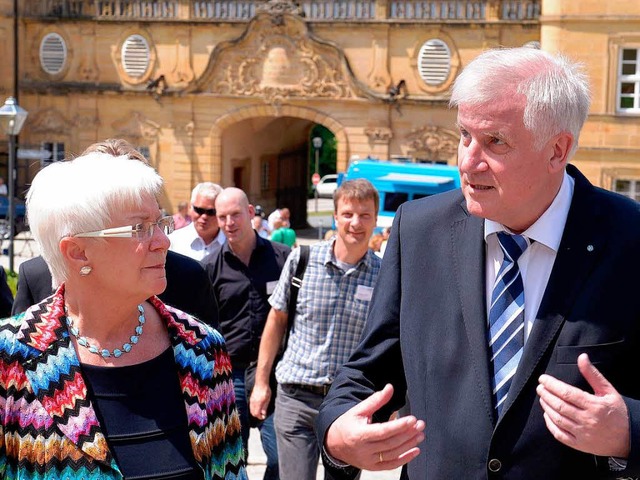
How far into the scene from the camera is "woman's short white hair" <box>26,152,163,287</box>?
132 inches

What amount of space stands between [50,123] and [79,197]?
3139 centimetres

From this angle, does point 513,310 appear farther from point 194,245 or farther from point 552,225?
point 194,245

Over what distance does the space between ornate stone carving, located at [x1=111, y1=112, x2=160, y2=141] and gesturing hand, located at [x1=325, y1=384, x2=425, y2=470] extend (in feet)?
99.5

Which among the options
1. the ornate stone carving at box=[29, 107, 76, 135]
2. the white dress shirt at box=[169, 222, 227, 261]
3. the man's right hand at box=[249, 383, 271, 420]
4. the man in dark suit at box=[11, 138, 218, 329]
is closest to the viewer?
the man in dark suit at box=[11, 138, 218, 329]

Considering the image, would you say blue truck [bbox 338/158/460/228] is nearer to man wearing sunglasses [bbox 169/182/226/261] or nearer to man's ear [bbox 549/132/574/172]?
man wearing sunglasses [bbox 169/182/226/261]

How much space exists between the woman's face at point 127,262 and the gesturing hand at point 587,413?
1248 millimetres

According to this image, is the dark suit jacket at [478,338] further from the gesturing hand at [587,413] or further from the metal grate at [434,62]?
the metal grate at [434,62]

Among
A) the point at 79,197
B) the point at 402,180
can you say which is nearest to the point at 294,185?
the point at 402,180

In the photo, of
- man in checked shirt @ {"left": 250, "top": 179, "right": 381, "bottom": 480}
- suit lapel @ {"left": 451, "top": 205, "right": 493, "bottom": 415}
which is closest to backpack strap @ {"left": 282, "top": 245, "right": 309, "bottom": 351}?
man in checked shirt @ {"left": 250, "top": 179, "right": 381, "bottom": 480}

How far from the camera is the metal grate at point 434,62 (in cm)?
3009

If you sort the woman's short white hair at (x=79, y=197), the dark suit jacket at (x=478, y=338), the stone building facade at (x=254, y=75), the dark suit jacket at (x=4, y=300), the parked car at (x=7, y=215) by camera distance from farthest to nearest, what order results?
the stone building facade at (x=254, y=75)
the parked car at (x=7, y=215)
the dark suit jacket at (x=4, y=300)
the woman's short white hair at (x=79, y=197)
the dark suit jacket at (x=478, y=338)

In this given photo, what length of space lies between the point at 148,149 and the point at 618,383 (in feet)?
101

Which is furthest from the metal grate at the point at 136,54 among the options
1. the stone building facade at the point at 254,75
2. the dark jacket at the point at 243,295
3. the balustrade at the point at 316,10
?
the dark jacket at the point at 243,295

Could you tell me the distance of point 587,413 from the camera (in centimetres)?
284
